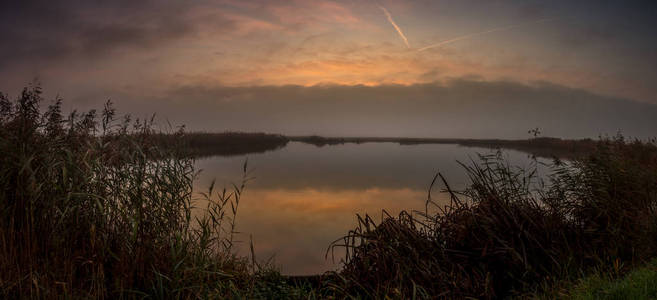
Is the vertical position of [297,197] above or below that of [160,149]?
below

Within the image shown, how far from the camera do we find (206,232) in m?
4.97

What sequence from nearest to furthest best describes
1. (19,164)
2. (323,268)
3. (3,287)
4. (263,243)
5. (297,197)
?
1. (3,287)
2. (19,164)
3. (323,268)
4. (263,243)
5. (297,197)

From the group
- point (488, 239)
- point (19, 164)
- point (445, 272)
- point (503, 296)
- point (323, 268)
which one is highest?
point (19, 164)

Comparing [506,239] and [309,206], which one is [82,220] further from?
[309,206]

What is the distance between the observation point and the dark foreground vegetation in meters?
4.22

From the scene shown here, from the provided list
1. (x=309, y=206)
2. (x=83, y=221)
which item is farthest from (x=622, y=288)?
(x=309, y=206)

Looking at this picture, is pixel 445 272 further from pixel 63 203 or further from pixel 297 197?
pixel 297 197

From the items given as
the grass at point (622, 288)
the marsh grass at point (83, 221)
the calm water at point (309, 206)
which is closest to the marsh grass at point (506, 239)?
the grass at point (622, 288)

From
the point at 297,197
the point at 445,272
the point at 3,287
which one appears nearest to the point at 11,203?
the point at 3,287

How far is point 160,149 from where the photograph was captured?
570 cm

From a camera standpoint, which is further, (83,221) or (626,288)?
(83,221)

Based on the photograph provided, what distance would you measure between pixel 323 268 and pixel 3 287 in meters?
6.21

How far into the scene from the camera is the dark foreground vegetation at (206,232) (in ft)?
13.9

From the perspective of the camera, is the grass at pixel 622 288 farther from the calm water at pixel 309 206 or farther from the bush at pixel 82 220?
the bush at pixel 82 220
